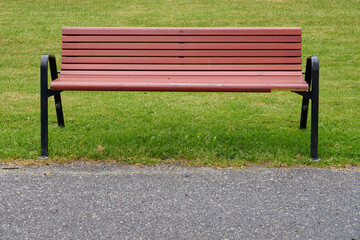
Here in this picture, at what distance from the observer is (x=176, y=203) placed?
3.25 metres

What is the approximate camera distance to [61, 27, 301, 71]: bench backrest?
4637 millimetres

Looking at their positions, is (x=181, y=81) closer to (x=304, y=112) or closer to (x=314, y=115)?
(x=314, y=115)

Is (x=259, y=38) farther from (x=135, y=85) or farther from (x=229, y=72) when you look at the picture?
(x=135, y=85)

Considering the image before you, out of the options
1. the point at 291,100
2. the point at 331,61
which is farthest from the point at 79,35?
the point at 331,61

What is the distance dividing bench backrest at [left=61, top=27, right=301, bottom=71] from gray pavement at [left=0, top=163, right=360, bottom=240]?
1210 mm

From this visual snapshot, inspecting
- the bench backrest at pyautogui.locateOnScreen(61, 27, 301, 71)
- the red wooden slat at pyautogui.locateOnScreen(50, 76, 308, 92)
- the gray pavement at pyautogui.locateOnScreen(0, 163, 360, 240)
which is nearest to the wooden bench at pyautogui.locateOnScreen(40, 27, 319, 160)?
the bench backrest at pyautogui.locateOnScreen(61, 27, 301, 71)

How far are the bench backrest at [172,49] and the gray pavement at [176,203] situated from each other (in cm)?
121

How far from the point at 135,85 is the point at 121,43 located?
0.96m

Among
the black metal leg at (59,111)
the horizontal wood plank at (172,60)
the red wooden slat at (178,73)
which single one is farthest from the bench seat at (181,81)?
the black metal leg at (59,111)

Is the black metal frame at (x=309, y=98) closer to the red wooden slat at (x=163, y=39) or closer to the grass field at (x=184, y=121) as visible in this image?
the grass field at (x=184, y=121)

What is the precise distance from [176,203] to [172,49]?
6.38 ft

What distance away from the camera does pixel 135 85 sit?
4.00 meters

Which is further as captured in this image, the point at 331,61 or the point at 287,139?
the point at 331,61

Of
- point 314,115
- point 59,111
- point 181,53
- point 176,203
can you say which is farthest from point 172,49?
point 176,203
